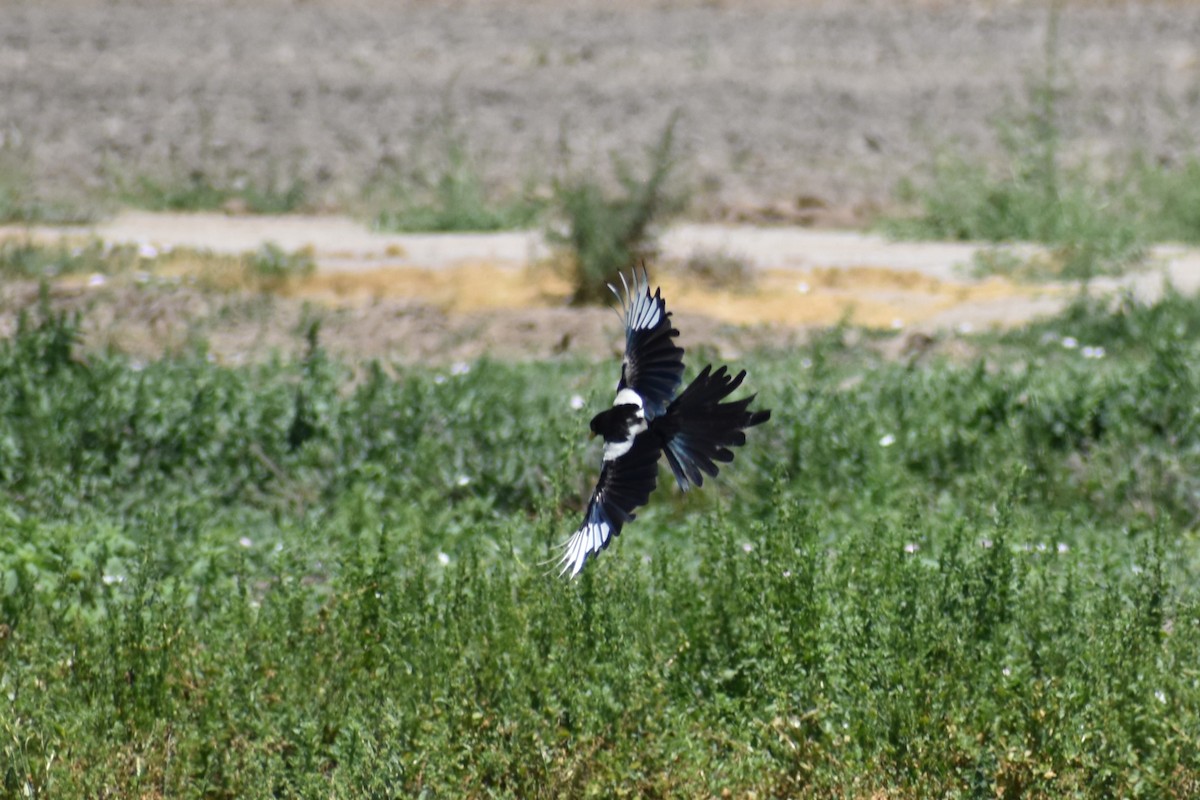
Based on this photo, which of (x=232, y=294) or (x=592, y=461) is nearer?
(x=592, y=461)

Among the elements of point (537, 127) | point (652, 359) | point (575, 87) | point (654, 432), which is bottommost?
point (537, 127)

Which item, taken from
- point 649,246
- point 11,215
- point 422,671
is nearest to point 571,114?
point 11,215

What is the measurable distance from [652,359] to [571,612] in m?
0.98

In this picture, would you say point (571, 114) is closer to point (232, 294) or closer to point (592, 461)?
point (232, 294)

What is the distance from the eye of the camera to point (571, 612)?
4.05 meters

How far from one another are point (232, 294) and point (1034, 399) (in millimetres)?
4850

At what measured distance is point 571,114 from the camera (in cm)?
1866

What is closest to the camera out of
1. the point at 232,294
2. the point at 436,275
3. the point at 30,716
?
the point at 30,716

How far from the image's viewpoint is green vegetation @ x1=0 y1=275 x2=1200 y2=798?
3.63 meters

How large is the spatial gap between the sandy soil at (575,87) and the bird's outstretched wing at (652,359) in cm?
1127

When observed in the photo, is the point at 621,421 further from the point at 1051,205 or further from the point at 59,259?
the point at 1051,205

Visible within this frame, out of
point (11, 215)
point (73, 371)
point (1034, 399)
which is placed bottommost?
point (11, 215)

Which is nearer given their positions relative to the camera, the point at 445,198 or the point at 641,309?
the point at 641,309

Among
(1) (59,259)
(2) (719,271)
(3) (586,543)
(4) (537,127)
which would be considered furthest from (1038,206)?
(3) (586,543)
